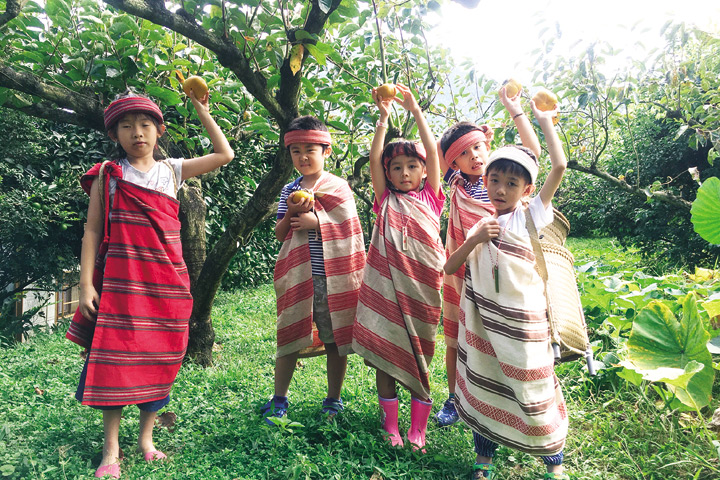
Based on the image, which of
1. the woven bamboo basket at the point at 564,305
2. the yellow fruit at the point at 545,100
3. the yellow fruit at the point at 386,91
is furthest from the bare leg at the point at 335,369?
the yellow fruit at the point at 545,100

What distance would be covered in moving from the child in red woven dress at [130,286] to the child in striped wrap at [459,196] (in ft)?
4.25

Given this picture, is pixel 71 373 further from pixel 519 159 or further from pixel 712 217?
pixel 712 217

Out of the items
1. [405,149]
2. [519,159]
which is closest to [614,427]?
[519,159]

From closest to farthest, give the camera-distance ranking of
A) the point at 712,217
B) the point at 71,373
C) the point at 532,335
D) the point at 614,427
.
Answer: the point at 532,335 → the point at 614,427 → the point at 712,217 → the point at 71,373

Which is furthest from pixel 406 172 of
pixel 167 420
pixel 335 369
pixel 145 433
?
pixel 167 420

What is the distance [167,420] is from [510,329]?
179 centimetres

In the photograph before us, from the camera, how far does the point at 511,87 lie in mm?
2086

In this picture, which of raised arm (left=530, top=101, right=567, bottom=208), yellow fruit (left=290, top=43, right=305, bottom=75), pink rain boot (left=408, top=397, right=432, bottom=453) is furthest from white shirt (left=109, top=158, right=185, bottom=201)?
raised arm (left=530, top=101, right=567, bottom=208)

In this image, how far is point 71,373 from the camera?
3312 millimetres

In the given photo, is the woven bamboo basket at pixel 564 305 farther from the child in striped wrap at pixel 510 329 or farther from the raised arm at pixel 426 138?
the raised arm at pixel 426 138

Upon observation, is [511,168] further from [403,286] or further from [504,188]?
[403,286]

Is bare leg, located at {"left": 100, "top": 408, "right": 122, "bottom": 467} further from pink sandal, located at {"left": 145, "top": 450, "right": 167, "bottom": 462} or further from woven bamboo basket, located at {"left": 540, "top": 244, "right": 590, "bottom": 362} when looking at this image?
woven bamboo basket, located at {"left": 540, "top": 244, "right": 590, "bottom": 362}

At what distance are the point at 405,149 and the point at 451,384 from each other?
1.21 metres

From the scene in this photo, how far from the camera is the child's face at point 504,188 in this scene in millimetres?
1900
